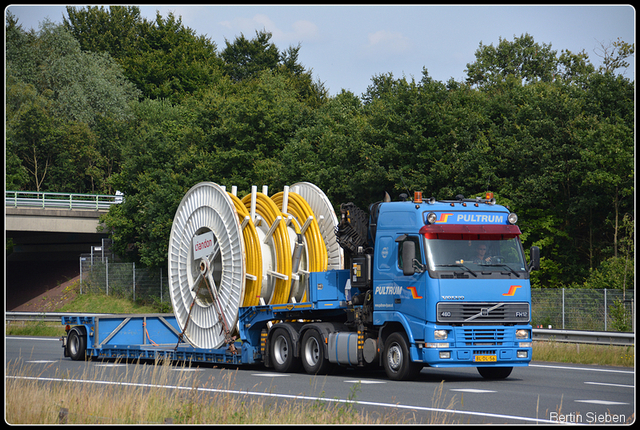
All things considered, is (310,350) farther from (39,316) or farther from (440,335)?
(39,316)

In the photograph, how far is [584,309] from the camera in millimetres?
25391

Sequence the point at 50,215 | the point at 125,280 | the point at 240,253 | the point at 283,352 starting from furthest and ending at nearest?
the point at 50,215, the point at 125,280, the point at 240,253, the point at 283,352

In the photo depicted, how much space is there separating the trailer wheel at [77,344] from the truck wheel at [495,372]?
10167 millimetres

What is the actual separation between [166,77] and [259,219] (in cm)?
6458

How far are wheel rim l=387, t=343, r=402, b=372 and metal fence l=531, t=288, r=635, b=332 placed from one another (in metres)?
10.4

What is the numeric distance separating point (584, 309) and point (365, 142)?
14.8m

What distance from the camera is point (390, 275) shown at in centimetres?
1521

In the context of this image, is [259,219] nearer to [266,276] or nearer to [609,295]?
[266,276]

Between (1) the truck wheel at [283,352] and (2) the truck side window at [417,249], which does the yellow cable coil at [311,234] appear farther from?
(2) the truck side window at [417,249]

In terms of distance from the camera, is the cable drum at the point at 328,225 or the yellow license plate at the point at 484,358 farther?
the cable drum at the point at 328,225

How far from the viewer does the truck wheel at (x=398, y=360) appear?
14.6 m

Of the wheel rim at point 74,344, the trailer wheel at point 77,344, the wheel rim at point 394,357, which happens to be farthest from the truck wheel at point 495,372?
the wheel rim at point 74,344

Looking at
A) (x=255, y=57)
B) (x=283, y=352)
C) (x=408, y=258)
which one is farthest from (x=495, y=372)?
(x=255, y=57)

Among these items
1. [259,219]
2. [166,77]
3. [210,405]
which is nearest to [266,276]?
[259,219]
